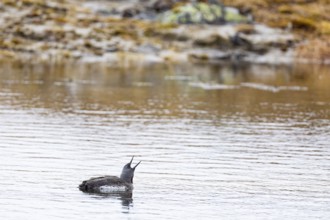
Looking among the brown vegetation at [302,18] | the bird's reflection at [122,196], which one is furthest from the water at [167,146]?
the brown vegetation at [302,18]

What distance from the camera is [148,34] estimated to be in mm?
95688

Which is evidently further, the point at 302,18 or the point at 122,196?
the point at 302,18

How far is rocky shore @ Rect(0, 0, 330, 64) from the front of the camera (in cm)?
8894

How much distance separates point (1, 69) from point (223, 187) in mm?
45913

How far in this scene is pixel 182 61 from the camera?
295 feet

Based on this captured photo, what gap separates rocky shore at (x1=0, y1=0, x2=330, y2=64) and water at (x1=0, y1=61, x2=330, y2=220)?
872 inches

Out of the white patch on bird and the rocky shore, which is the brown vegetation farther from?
the white patch on bird

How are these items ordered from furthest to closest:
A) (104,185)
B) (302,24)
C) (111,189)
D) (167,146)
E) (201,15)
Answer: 1. (302,24)
2. (201,15)
3. (167,146)
4. (111,189)
5. (104,185)

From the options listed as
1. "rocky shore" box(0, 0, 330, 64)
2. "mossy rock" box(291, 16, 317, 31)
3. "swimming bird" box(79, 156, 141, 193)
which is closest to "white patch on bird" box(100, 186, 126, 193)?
"swimming bird" box(79, 156, 141, 193)

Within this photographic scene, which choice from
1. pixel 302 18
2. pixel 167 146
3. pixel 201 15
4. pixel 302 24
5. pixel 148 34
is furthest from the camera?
pixel 302 18

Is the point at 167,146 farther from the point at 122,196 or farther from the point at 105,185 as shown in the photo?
the point at 105,185

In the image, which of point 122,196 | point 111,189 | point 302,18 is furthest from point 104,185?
point 302,18

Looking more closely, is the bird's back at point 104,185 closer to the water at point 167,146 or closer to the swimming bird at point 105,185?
the swimming bird at point 105,185

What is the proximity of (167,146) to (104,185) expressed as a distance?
1020 cm
